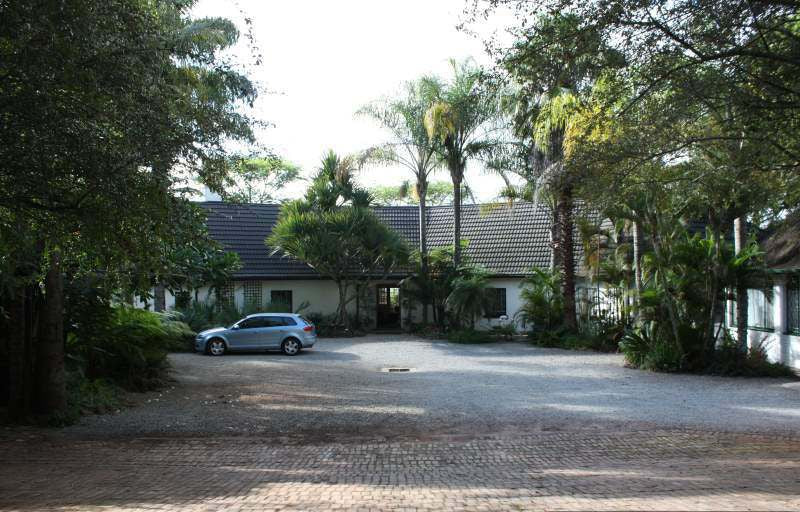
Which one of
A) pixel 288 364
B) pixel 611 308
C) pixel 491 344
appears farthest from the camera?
pixel 491 344

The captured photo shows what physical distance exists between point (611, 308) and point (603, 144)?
14794 millimetres

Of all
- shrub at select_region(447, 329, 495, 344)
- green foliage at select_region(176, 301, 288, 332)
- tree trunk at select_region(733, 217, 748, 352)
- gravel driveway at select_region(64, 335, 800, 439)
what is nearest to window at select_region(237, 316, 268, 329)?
gravel driveway at select_region(64, 335, 800, 439)

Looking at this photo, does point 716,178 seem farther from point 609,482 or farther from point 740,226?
point 740,226

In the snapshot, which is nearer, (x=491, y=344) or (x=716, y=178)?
(x=716, y=178)

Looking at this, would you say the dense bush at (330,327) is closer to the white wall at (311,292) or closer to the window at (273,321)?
the white wall at (311,292)

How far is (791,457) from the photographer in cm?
859

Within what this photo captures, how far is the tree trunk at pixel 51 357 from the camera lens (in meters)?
11.9

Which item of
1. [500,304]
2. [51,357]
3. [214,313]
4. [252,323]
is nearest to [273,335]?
[252,323]

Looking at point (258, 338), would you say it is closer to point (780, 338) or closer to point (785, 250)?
point (780, 338)

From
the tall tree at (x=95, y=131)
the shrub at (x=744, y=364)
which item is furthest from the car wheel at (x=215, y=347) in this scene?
the shrub at (x=744, y=364)

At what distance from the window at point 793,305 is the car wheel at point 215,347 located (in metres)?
16.8

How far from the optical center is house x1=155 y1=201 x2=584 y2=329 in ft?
106

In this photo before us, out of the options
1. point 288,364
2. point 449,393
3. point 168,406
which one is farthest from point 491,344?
point 168,406

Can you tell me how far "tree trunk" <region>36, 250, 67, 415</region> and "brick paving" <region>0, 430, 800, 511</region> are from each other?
1.54 m
